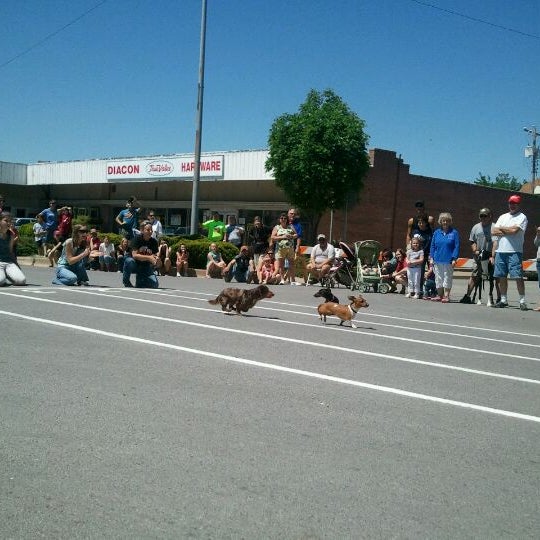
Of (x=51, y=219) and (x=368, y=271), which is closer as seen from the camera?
(x=368, y=271)

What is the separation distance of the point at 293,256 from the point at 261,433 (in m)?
14.4

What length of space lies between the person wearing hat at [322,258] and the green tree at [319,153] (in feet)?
43.9

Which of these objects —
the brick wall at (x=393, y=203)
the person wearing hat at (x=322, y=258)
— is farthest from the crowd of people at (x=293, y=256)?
the brick wall at (x=393, y=203)

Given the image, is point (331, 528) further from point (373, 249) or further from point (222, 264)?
point (222, 264)

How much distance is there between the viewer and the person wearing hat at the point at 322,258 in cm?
1864

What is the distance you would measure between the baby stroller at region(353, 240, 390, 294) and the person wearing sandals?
2257mm

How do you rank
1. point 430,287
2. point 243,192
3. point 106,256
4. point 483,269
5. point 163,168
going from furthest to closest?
1. point 163,168
2. point 243,192
3. point 106,256
4. point 430,287
5. point 483,269

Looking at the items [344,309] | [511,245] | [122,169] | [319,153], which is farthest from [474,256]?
[122,169]

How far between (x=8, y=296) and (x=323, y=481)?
9.90 metres

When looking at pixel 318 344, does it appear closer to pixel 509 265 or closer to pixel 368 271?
pixel 509 265

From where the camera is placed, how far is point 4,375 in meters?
6.67

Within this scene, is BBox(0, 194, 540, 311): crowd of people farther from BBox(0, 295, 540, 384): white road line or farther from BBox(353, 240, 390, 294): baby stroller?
BBox(0, 295, 540, 384): white road line

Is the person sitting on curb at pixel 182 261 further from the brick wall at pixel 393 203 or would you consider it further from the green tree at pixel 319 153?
the brick wall at pixel 393 203

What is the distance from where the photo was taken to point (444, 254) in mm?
15852
